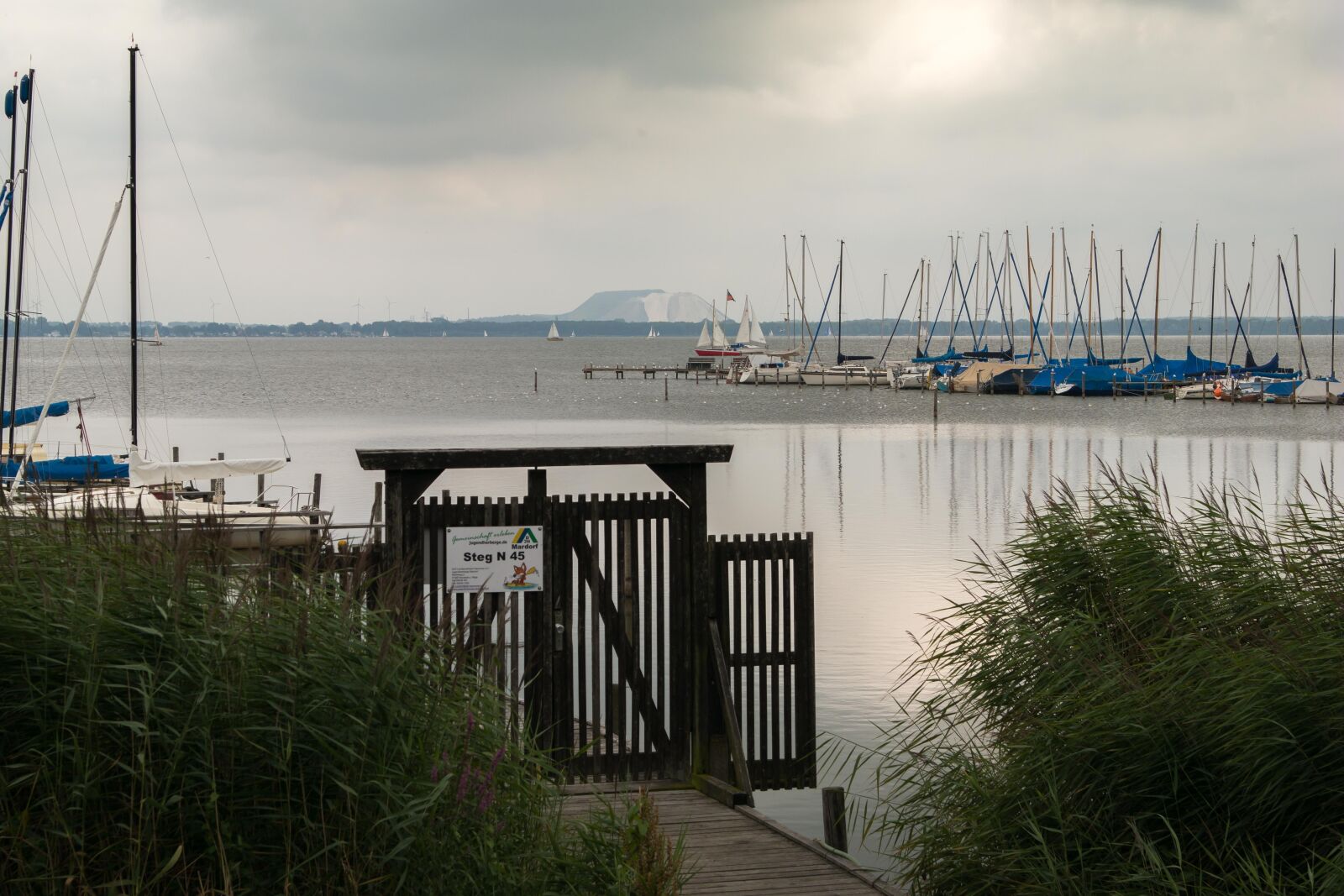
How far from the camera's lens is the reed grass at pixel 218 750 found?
4730 mm

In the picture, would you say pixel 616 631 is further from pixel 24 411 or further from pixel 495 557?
pixel 24 411

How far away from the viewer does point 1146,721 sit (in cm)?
641

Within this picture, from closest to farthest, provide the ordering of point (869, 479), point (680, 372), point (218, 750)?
point (218, 750)
point (869, 479)
point (680, 372)

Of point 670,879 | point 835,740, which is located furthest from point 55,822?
point 835,740

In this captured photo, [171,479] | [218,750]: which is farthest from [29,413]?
[218,750]

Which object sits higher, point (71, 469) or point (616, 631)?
point (616, 631)

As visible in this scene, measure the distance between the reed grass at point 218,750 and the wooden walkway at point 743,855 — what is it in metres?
1.66

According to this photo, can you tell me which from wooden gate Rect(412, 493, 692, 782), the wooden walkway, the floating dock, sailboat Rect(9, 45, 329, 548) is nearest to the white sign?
wooden gate Rect(412, 493, 692, 782)

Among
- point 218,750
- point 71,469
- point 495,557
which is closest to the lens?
point 218,750

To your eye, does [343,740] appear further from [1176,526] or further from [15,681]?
[1176,526]

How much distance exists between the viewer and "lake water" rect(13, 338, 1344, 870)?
19391mm

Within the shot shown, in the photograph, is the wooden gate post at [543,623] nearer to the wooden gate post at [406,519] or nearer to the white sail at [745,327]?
the wooden gate post at [406,519]

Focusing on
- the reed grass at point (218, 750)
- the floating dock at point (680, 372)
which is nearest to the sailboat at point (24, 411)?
the reed grass at point (218, 750)

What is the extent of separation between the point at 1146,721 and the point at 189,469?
72.7ft
